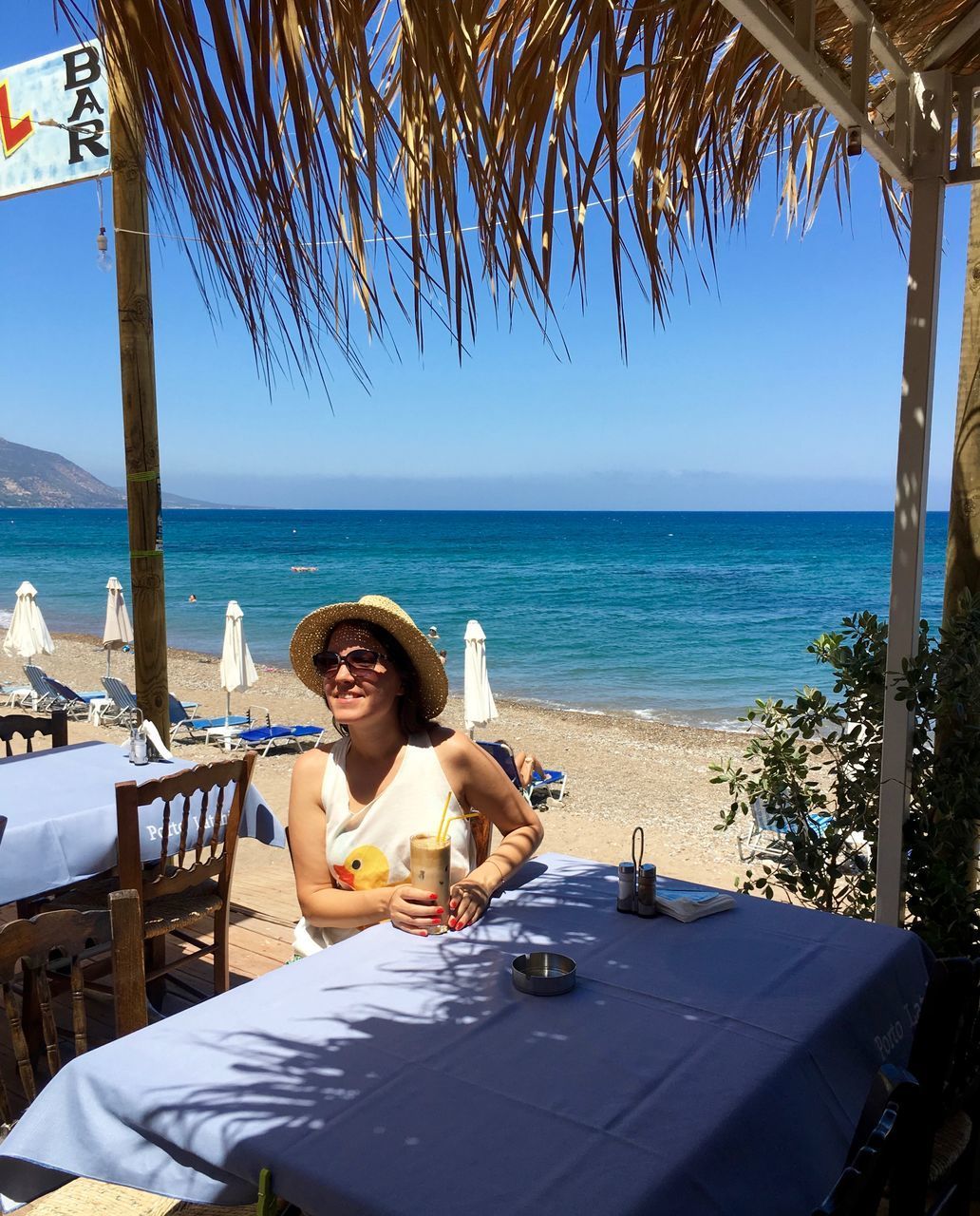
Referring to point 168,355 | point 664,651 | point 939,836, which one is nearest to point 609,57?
point 939,836

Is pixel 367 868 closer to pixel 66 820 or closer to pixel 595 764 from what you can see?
pixel 66 820

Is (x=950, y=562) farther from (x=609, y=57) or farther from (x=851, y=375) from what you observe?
(x=851, y=375)

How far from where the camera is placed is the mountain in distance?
93.2m

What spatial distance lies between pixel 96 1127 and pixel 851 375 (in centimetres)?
6153

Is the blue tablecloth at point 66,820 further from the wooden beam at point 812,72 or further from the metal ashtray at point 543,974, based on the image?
the wooden beam at point 812,72

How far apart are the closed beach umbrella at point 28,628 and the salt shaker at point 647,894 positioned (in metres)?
11.2

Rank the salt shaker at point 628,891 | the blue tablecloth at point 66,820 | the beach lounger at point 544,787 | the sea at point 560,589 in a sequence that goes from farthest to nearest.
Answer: the sea at point 560,589
the beach lounger at point 544,787
the blue tablecloth at point 66,820
the salt shaker at point 628,891

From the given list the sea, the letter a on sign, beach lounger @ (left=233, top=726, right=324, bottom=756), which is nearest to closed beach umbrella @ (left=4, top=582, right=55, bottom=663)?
beach lounger @ (left=233, top=726, right=324, bottom=756)

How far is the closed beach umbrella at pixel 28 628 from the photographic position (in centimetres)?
1159

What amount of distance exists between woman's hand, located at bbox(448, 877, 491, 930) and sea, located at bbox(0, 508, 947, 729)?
13.3m

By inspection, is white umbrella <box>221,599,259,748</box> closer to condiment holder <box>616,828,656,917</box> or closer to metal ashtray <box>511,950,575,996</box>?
condiment holder <box>616,828,656,917</box>

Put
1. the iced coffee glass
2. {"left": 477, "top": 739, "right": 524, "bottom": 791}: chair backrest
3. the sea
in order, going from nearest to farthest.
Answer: the iced coffee glass < {"left": 477, "top": 739, "right": 524, "bottom": 791}: chair backrest < the sea

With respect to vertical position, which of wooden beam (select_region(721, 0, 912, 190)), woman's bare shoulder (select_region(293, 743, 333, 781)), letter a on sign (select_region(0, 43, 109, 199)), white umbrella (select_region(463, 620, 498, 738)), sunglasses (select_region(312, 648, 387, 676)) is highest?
letter a on sign (select_region(0, 43, 109, 199))

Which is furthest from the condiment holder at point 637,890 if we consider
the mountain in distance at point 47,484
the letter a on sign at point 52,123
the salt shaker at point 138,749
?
the mountain in distance at point 47,484
